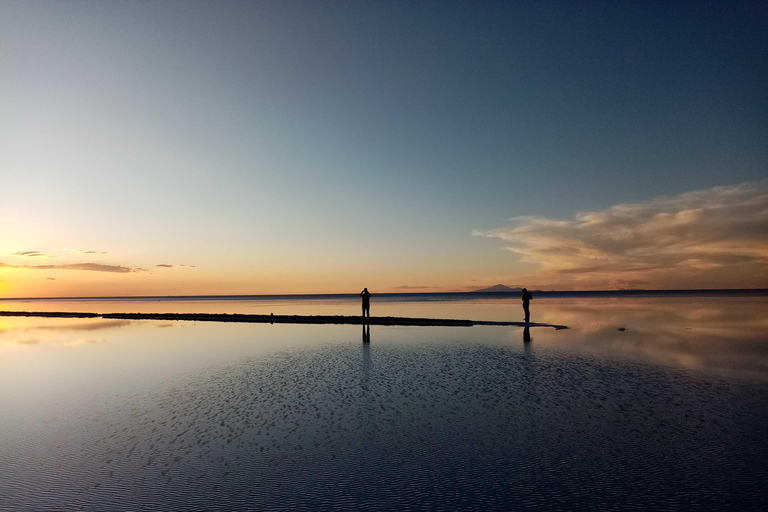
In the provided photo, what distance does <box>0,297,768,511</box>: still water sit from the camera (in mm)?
8445

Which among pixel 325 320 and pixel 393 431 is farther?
pixel 325 320

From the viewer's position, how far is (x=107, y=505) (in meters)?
8.25

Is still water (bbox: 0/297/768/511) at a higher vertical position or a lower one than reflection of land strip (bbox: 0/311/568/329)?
lower

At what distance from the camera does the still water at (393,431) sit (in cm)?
845

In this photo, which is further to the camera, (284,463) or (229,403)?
(229,403)

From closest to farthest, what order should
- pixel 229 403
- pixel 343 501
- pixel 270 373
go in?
pixel 343 501 < pixel 229 403 < pixel 270 373

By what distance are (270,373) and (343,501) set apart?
13443 mm

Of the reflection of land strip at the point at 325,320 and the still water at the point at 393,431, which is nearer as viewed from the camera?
the still water at the point at 393,431

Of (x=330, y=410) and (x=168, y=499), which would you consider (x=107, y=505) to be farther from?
(x=330, y=410)

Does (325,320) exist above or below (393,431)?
above

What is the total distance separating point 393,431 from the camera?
1202 centimetres

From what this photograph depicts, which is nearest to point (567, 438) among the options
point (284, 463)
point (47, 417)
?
point (284, 463)

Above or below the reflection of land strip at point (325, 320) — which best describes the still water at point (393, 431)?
below

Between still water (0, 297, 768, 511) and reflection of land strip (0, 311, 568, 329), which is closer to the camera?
still water (0, 297, 768, 511)
